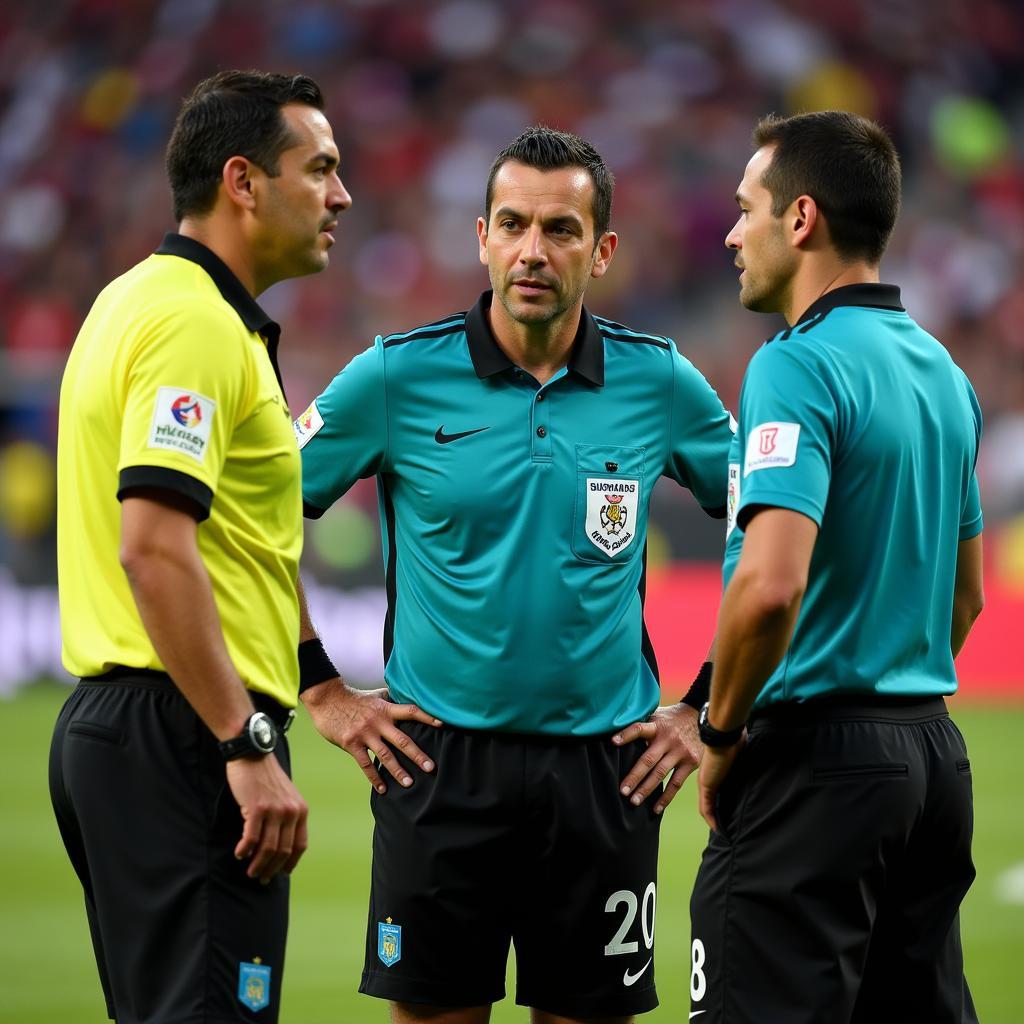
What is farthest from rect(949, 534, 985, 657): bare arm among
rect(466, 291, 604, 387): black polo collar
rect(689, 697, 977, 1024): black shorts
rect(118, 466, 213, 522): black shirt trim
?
rect(118, 466, 213, 522): black shirt trim

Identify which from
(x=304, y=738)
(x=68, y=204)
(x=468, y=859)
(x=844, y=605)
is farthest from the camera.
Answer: (x=68, y=204)

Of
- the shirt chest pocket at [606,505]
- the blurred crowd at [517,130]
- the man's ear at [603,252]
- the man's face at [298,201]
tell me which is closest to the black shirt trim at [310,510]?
the shirt chest pocket at [606,505]

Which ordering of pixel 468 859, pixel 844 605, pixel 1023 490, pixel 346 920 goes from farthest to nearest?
1. pixel 1023 490
2. pixel 346 920
3. pixel 468 859
4. pixel 844 605

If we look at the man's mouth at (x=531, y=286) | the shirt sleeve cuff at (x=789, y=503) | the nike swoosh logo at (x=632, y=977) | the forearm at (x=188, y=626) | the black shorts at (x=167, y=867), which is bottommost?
the nike swoosh logo at (x=632, y=977)

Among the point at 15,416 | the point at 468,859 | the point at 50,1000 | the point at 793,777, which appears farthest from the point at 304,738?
the point at 793,777

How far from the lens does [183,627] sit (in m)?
2.71

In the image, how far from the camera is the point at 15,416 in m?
11.2

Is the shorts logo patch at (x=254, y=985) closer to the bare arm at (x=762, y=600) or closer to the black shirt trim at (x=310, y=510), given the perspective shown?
the bare arm at (x=762, y=600)

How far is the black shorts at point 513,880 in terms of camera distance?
349cm

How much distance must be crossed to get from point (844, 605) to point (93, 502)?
1.37 metres

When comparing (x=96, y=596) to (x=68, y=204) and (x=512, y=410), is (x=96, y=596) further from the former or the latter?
(x=68, y=204)

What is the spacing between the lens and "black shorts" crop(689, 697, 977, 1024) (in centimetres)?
296

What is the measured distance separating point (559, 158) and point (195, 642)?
152 cm

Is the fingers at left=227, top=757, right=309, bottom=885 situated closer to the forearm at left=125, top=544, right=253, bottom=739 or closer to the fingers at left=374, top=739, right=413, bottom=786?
the forearm at left=125, top=544, right=253, bottom=739
